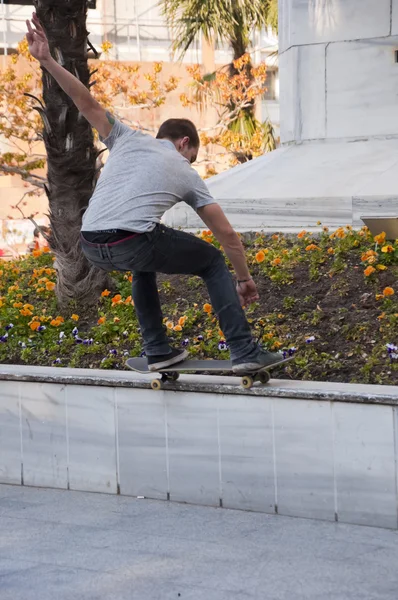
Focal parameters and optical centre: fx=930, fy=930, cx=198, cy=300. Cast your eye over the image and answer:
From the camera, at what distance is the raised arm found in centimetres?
454

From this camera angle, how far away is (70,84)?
4570 millimetres

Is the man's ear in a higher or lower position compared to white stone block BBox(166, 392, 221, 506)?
higher

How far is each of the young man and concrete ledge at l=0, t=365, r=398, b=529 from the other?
0.32 metres

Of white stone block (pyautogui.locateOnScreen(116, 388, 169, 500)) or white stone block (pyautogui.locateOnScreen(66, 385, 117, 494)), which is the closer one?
white stone block (pyautogui.locateOnScreen(116, 388, 169, 500))

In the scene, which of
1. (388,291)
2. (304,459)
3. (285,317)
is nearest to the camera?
(304,459)

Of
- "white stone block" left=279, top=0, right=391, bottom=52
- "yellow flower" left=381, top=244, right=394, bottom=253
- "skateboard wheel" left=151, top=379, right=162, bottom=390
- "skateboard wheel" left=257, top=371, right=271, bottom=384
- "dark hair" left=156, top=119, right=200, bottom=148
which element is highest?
"white stone block" left=279, top=0, right=391, bottom=52

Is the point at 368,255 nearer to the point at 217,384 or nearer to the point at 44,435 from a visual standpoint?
the point at 217,384

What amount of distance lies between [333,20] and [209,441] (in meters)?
6.03

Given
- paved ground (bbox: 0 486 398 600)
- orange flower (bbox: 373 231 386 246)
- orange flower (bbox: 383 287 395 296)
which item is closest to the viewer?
paved ground (bbox: 0 486 398 600)

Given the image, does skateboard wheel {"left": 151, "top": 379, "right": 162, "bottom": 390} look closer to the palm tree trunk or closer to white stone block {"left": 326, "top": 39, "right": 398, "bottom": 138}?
the palm tree trunk

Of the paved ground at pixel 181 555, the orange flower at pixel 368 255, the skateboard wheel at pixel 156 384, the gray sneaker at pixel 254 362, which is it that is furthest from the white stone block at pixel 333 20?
the paved ground at pixel 181 555

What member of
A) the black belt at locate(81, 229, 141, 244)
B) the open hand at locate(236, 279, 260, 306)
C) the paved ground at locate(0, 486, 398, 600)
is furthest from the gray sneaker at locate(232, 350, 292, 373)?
the black belt at locate(81, 229, 141, 244)

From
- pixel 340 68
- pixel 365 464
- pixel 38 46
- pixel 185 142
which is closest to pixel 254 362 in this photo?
pixel 365 464

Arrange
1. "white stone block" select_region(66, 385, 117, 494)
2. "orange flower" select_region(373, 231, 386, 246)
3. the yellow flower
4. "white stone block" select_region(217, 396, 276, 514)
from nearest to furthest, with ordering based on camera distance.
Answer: "white stone block" select_region(217, 396, 276, 514) < "white stone block" select_region(66, 385, 117, 494) < the yellow flower < "orange flower" select_region(373, 231, 386, 246)
